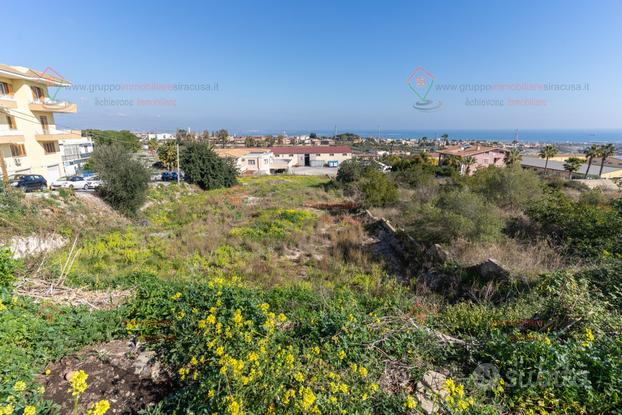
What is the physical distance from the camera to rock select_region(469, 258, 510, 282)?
645cm

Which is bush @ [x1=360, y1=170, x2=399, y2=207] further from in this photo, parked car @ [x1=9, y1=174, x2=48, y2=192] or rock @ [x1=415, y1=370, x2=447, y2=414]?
parked car @ [x1=9, y1=174, x2=48, y2=192]

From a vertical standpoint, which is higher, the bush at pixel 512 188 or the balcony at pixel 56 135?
the balcony at pixel 56 135

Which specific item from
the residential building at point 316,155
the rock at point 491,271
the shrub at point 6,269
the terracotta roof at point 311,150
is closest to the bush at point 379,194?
the rock at point 491,271

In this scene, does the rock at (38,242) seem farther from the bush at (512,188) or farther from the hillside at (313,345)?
the bush at (512,188)

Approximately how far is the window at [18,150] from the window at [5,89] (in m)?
3.49

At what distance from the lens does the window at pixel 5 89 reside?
1831 centimetres

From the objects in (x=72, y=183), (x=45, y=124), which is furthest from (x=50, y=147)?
(x=72, y=183)

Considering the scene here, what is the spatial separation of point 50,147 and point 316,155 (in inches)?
1779

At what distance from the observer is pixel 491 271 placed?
679 centimetres

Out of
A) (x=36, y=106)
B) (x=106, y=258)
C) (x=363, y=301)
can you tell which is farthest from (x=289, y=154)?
(x=363, y=301)

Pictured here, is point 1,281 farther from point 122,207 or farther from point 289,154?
point 289,154

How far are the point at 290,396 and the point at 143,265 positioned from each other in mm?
8450

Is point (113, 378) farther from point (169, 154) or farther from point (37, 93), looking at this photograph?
point (169, 154)

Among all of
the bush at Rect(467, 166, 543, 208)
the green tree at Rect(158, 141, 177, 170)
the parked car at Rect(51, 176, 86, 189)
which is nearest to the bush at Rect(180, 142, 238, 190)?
the green tree at Rect(158, 141, 177, 170)
